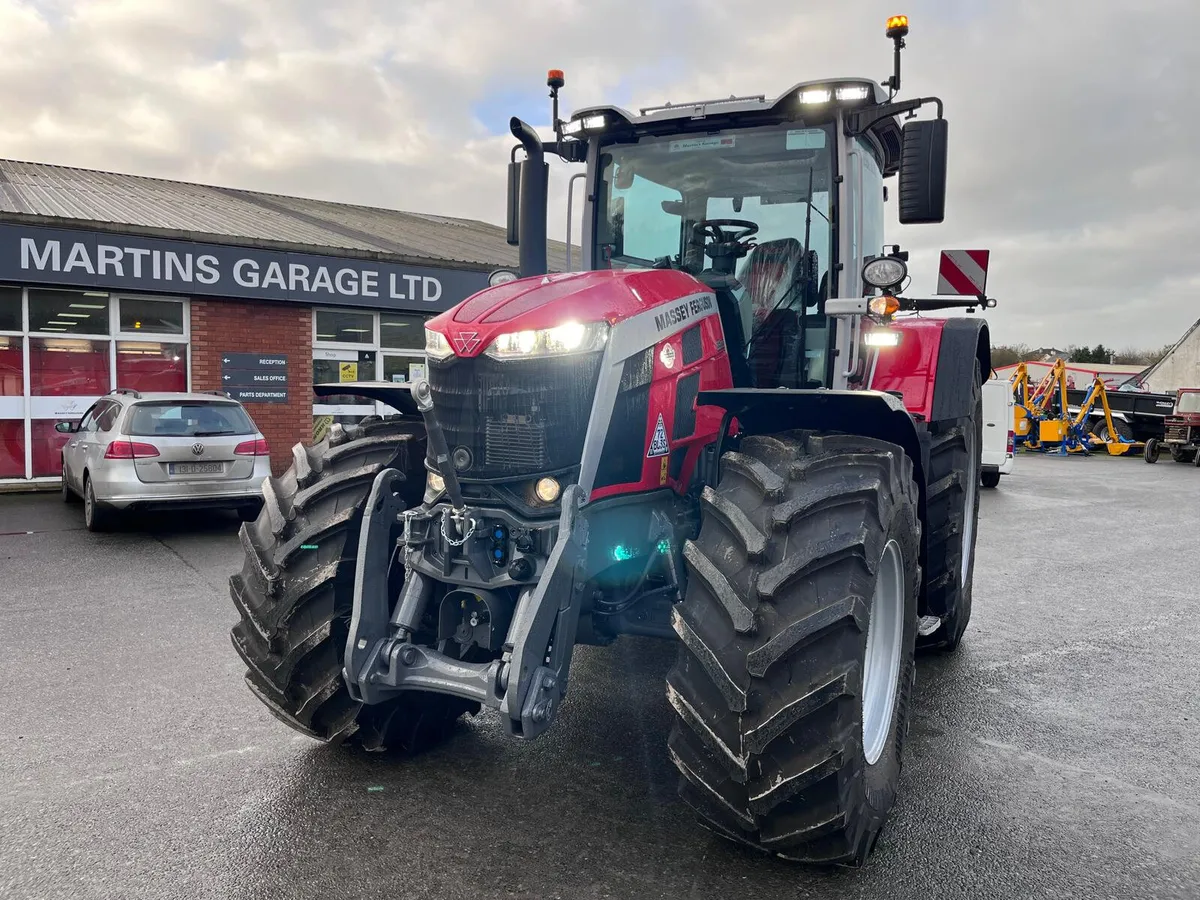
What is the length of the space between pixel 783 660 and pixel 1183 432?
24.0 m

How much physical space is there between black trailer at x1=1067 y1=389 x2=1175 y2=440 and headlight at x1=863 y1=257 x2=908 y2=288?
2420 cm

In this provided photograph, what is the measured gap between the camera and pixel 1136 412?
24.9 metres

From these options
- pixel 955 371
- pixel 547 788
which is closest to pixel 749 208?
pixel 955 371

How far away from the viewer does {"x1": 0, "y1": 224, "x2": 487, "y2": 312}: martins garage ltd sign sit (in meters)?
13.2

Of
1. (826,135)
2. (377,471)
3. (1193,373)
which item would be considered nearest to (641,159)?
(826,135)

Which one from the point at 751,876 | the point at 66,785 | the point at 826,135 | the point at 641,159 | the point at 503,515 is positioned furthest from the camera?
the point at 641,159

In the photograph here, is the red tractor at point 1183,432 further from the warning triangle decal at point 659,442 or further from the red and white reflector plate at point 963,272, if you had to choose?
the warning triangle decal at point 659,442

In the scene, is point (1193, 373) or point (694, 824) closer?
point (694, 824)

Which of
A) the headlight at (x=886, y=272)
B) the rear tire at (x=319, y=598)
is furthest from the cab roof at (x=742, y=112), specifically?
the rear tire at (x=319, y=598)

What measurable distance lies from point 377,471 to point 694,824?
69.2 inches

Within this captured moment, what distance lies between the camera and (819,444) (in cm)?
321

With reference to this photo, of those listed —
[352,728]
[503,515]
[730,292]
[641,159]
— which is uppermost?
[641,159]

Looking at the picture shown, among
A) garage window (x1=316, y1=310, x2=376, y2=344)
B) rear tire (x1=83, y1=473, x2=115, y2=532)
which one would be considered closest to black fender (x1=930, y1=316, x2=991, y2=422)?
rear tire (x1=83, y1=473, x2=115, y2=532)

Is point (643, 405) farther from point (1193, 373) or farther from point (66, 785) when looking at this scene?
point (1193, 373)
